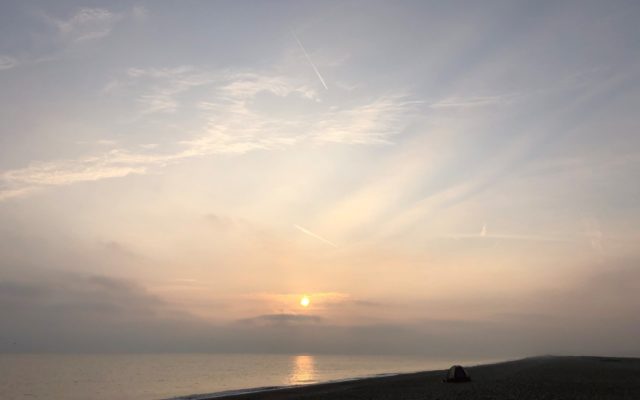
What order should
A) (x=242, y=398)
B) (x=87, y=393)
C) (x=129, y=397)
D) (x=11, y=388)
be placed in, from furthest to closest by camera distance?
(x=11, y=388) < (x=87, y=393) < (x=129, y=397) < (x=242, y=398)

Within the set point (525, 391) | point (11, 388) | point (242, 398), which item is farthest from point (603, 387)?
point (11, 388)

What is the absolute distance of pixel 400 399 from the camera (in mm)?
36719

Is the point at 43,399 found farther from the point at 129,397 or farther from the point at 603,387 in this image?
the point at 603,387

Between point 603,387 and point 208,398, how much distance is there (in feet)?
128

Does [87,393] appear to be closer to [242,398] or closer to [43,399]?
[43,399]

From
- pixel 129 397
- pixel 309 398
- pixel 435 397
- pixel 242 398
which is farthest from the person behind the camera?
pixel 129 397

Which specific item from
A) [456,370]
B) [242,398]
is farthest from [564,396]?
[242,398]

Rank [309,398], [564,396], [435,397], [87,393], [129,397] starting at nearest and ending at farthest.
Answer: [564,396]
[435,397]
[309,398]
[129,397]
[87,393]

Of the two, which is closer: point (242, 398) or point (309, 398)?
point (309, 398)

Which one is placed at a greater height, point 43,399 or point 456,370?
point 456,370

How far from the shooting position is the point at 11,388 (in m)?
77.1

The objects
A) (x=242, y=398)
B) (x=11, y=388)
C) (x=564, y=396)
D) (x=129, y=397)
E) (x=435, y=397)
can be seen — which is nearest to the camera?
(x=564, y=396)

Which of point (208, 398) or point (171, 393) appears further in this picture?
point (171, 393)

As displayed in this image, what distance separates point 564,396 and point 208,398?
120 ft
